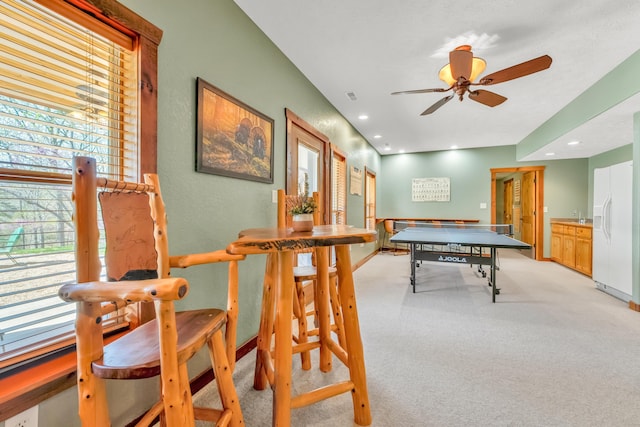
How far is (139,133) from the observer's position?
1.32 metres

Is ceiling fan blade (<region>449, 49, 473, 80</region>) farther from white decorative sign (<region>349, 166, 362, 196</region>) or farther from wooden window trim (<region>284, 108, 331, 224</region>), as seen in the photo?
white decorative sign (<region>349, 166, 362, 196</region>)

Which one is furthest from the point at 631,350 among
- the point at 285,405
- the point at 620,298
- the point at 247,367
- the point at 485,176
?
the point at 485,176

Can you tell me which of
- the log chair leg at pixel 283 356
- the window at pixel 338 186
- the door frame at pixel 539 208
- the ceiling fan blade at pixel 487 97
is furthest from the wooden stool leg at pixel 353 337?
the door frame at pixel 539 208

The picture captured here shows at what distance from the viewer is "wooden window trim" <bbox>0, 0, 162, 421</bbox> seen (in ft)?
3.03

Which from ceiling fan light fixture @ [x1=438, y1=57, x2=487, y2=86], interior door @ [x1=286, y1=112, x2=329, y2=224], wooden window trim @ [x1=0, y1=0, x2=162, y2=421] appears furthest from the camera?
interior door @ [x1=286, y1=112, x2=329, y2=224]

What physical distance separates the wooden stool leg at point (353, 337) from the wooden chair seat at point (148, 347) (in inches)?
22.1

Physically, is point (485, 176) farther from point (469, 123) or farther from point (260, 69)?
point (260, 69)

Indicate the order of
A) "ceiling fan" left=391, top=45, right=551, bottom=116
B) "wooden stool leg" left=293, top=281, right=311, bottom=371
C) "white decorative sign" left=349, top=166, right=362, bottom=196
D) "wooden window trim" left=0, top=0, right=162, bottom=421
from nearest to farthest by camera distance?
"wooden window trim" left=0, top=0, right=162, bottom=421 → "wooden stool leg" left=293, top=281, right=311, bottom=371 → "ceiling fan" left=391, top=45, right=551, bottom=116 → "white decorative sign" left=349, top=166, right=362, bottom=196

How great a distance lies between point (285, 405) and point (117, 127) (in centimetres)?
147

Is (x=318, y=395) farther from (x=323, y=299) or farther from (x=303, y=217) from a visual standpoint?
(x=303, y=217)

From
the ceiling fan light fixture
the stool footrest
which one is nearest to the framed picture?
the stool footrest

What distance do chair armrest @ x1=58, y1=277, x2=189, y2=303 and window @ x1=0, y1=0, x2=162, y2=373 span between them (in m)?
0.47

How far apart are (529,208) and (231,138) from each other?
7238mm

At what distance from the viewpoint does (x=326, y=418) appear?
141 cm
